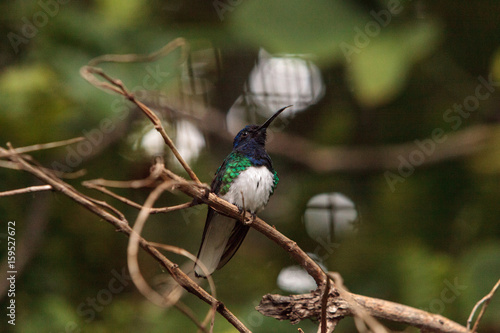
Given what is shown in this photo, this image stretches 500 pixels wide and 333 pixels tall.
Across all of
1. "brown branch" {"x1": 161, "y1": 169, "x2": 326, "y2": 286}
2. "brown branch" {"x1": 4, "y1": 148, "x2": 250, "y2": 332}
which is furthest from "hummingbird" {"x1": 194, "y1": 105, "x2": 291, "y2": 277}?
"brown branch" {"x1": 4, "y1": 148, "x2": 250, "y2": 332}

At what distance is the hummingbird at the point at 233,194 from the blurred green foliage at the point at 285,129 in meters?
0.42

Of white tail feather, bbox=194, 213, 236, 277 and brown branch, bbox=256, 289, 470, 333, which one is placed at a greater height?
brown branch, bbox=256, 289, 470, 333

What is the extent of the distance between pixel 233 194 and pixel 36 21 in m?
2.01

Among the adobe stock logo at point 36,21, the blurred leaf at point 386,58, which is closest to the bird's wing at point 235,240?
the blurred leaf at point 386,58

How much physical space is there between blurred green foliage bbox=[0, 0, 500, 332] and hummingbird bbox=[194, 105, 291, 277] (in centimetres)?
42

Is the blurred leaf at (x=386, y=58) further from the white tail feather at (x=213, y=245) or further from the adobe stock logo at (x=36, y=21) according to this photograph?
the adobe stock logo at (x=36, y=21)

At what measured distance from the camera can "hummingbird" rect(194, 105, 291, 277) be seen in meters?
3.19

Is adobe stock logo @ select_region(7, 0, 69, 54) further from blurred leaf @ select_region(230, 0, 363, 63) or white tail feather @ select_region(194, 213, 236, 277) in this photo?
white tail feather @ select_region(194, 213, 236, 277)

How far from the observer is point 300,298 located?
7.65ft

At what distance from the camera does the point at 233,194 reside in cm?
321

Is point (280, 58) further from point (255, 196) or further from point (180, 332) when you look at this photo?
point (180, 332)

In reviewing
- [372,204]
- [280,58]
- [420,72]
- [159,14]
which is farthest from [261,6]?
[372,204]

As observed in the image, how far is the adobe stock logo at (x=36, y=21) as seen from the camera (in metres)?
3.88

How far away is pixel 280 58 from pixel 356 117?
3.42ft
